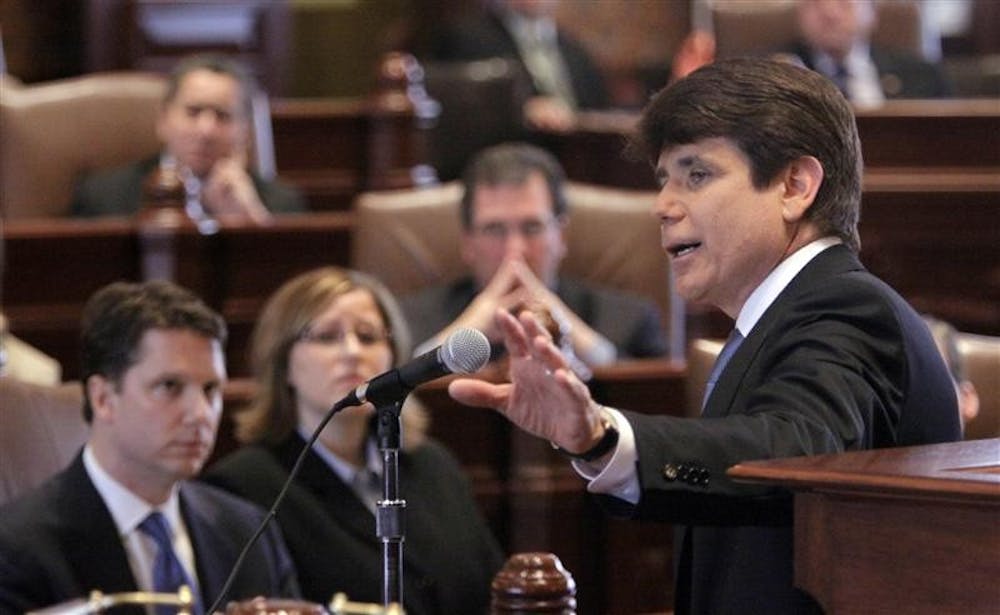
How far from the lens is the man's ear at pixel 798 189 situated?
2.32 m

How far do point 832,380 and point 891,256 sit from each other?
498 centimetres

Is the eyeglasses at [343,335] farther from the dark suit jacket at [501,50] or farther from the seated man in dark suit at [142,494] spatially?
the dark suit jacket at [501,50]

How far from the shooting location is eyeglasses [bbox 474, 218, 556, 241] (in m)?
5.43

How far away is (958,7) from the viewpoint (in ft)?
32.8

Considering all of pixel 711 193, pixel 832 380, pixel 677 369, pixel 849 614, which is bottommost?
pixel 677 369

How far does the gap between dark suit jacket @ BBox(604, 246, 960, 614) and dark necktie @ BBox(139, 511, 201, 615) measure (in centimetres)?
134

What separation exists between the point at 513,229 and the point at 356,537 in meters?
1.68

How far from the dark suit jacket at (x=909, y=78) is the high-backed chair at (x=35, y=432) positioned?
5.02 meters

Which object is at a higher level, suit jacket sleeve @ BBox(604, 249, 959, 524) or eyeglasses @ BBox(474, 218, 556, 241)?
suit jacket sleeve @ BBox(604, 249, 959, 524)

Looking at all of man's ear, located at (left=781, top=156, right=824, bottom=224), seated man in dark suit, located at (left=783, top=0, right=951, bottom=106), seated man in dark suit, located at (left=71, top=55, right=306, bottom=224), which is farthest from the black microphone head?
seated man in dark suit, located at (left=783, top=0, right=951, bottom=106)

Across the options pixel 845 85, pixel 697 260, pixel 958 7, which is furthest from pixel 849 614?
pixel 958 7

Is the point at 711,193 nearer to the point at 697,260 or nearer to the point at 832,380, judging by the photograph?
the point at 697,260

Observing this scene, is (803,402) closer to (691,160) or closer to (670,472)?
(670,472)

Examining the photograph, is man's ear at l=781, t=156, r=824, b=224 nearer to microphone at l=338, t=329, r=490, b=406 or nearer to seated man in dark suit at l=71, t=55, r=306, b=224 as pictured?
microphone at l=338, t=329, r=490, b=406
